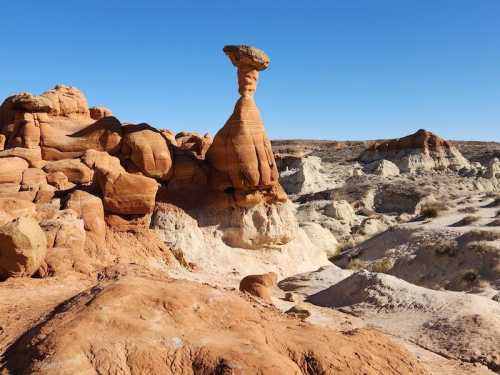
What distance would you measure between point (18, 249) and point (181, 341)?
3958 millimetres

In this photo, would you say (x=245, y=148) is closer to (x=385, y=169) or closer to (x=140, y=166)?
(x=140, y=166)

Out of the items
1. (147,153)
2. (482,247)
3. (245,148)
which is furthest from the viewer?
(482,247)

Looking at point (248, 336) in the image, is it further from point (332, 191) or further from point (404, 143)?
point (404, 143)

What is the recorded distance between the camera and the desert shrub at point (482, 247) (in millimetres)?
17312

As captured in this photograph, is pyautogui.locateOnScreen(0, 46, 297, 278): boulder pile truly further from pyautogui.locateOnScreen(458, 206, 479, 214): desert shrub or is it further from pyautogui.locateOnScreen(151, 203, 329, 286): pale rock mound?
pyautogui.locateOnScreen(458, 206, 479, 214): desert shrub

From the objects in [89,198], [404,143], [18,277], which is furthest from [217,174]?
[404,143]

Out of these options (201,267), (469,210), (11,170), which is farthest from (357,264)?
(11,170)

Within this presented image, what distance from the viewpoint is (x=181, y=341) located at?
529 cm

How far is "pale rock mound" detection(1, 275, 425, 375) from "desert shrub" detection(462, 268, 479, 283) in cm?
1129

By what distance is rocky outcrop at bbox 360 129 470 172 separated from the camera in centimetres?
4947

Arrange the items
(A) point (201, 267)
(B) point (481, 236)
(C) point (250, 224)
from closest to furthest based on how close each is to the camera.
Result: (A) point (201, 267), (C) point (250, 224), (B) point (481, 236)

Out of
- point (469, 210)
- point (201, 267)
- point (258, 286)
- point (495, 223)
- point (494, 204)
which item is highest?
point (258, 286)

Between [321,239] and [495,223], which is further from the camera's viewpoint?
[321,239]

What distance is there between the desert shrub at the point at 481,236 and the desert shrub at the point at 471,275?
6.70ft
